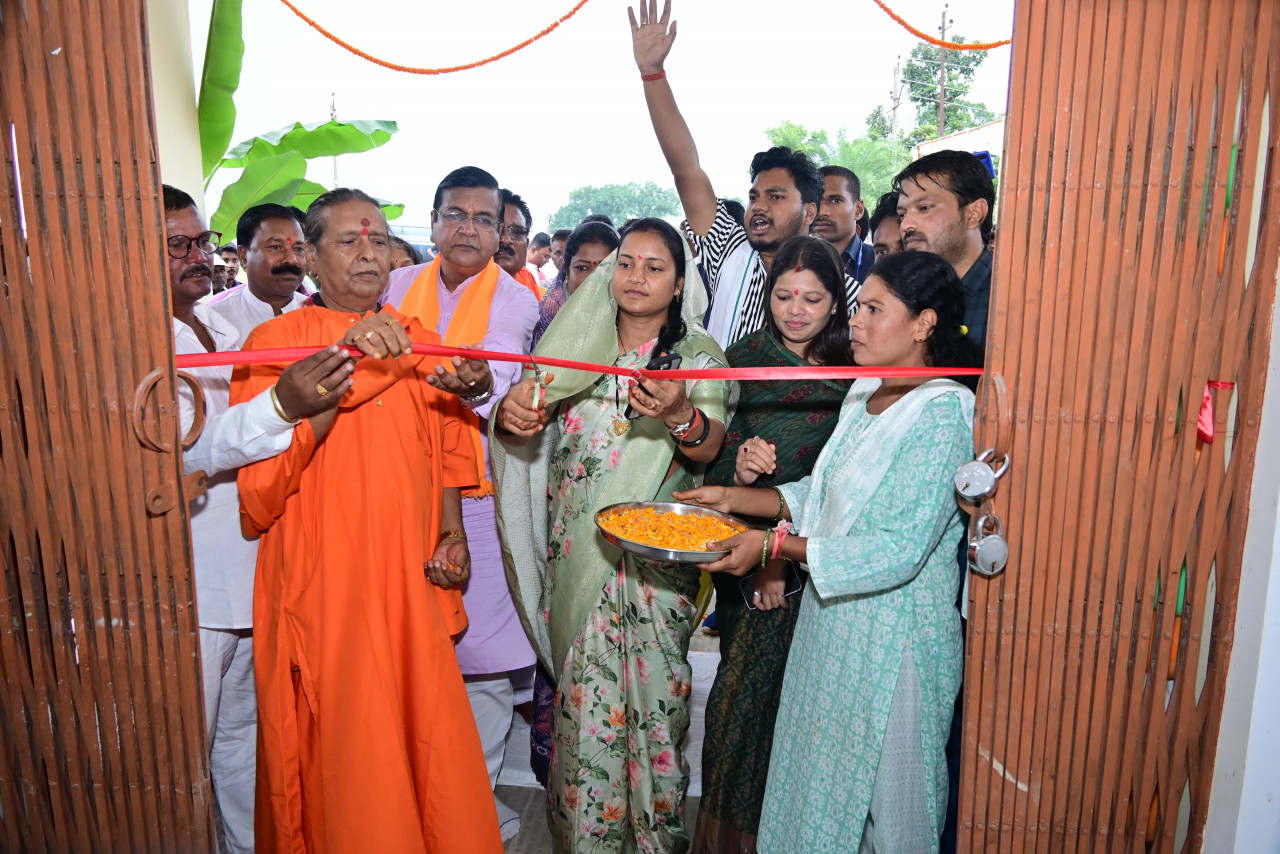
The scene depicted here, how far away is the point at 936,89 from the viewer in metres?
27.9

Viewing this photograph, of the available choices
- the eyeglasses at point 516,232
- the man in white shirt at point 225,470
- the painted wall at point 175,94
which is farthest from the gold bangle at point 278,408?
the painted wall at point 175,94

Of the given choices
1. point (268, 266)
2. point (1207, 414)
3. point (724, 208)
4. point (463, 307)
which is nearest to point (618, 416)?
point (463, 307)

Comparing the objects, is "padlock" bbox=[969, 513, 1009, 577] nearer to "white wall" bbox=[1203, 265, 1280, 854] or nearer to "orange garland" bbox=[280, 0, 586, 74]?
"white wall" bbox=[1203, 265, 1280, 854]

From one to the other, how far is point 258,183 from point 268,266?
6.18 metres

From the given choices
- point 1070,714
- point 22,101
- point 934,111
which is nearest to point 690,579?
point 1070,714

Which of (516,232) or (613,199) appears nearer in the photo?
(516,232)

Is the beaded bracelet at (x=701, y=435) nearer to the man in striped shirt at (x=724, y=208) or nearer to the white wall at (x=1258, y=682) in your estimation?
the man in striped shirt at (x=724, y=208)

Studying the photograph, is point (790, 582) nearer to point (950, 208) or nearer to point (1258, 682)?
point (1258, 682)

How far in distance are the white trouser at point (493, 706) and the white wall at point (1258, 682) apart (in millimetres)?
2311

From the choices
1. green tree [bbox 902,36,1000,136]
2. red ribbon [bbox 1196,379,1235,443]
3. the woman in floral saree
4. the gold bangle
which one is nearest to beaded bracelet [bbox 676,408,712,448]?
the woman in floral saree

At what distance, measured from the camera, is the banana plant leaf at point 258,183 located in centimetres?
896

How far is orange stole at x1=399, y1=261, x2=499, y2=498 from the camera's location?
354 centimetres

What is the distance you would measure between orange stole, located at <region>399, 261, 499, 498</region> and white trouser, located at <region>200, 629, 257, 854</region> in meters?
0.98

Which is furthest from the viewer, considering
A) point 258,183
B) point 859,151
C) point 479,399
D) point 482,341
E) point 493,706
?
point 859,151
